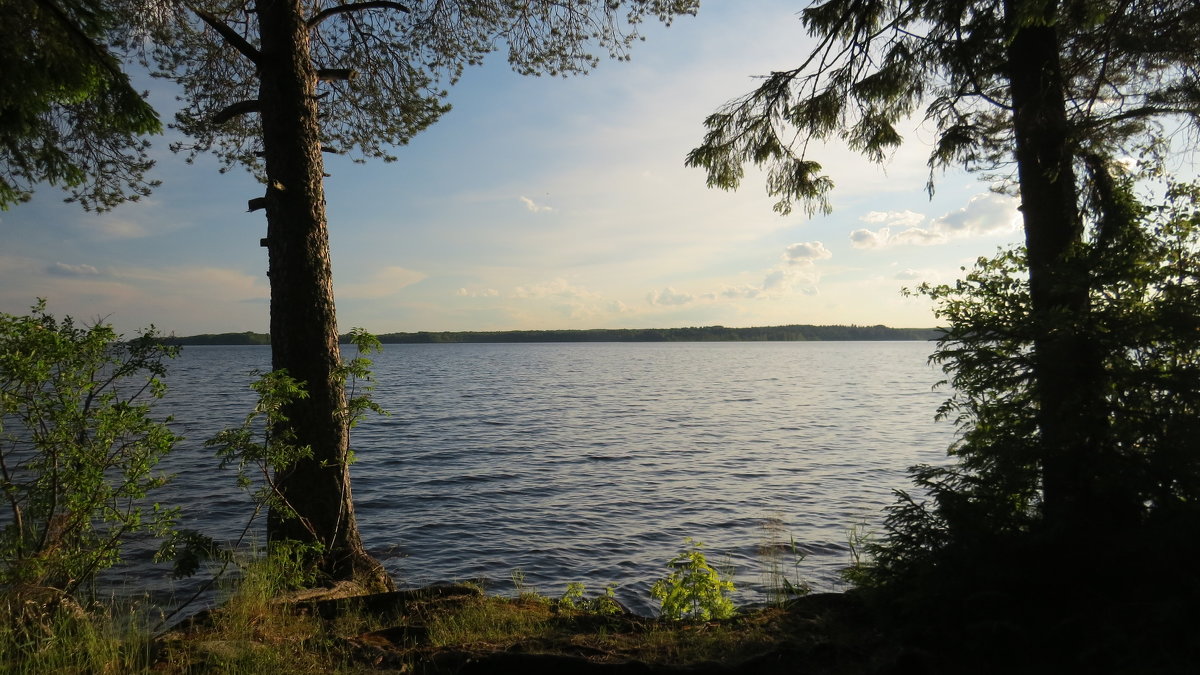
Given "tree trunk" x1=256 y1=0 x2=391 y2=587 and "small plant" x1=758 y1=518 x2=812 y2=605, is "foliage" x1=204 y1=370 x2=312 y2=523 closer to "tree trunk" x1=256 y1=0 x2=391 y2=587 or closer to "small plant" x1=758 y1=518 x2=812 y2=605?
"tree trunk" x1=256 y1=0 x2=391 y2=587

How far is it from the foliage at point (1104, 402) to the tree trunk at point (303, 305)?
5112 mm

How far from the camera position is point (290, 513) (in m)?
6.15

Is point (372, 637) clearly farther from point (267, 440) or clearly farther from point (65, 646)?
point (267, 440)

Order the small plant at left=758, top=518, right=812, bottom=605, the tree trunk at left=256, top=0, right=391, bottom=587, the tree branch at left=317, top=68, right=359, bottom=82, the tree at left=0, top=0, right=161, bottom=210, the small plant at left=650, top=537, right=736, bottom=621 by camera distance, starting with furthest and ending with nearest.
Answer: the small plant at left=758, top=518, right=812, bottom=605, the tree branch at left=317, top=68, right=359, bottom=82, the tree trunk at left=256, top=0, right=391, bottom=587, the small plant at left=650, top=537, right=736, bottom=621, the tree at left=0, top=0, right=161, bottom=210

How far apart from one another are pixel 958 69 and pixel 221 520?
13652 millimetres

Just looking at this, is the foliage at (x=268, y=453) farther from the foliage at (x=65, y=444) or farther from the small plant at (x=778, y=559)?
the small plant at (x=778, y=559)

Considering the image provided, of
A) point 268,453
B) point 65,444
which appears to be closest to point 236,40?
point 268,453

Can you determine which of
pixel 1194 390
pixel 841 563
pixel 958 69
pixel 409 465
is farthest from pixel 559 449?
pixel 1194 390

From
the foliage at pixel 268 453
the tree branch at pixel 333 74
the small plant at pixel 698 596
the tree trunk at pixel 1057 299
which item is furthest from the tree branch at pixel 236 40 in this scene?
the tree trunk at pixel 1057 299

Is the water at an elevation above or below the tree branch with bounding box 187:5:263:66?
below

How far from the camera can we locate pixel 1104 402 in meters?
4.50

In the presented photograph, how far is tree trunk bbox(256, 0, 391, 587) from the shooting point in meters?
6.82

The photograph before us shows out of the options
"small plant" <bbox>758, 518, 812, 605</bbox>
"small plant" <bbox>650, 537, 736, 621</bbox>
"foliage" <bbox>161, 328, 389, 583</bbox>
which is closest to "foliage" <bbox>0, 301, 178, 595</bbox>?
"foliage" <bbox>161, 328, 389, 583</bbox>

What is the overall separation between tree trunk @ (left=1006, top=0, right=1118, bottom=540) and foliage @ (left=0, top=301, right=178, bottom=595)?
20.3 ft
